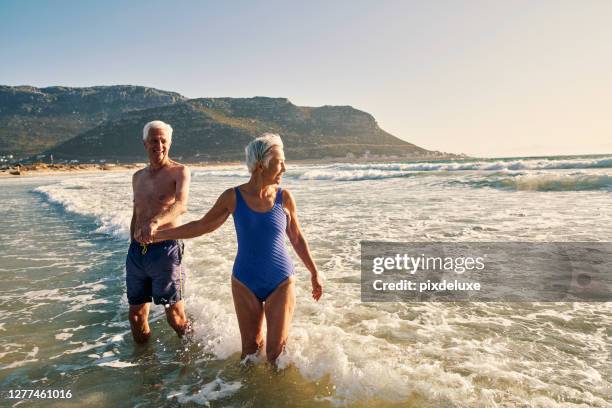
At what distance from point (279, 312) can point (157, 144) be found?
207cm

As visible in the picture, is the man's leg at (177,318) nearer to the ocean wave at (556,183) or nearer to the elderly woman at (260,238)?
the elderly woman at (260,238)

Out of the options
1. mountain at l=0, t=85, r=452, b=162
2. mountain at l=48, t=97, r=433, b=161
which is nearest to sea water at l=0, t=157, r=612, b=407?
mountain at l=0, t=85, r=452, b=162

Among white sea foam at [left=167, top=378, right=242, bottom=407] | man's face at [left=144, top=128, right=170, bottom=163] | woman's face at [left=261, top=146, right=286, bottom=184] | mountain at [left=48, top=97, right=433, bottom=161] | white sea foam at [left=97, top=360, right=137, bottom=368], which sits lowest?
white sea foam at [left=97, top=360, right=137, bottom=368]

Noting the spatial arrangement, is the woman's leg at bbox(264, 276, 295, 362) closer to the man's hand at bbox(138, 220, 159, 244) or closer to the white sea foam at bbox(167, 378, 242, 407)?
the white sea foam at bbox(167, 378, 242, 407)

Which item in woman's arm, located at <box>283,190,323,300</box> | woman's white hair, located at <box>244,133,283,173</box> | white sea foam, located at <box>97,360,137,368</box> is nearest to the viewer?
woman's white hair, located at <box>244,133,283,173</box>

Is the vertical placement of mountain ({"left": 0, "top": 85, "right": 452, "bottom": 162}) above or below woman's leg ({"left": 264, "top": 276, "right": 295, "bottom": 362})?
above

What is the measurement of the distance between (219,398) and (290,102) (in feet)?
602

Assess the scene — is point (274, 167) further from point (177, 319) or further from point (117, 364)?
point (117, 364)

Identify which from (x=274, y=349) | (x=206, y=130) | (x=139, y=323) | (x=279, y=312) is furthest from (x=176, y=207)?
(x=206, y=130)

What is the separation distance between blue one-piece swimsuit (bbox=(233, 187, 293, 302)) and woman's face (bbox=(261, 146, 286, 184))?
20cm

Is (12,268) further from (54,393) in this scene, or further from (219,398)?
(219,398)

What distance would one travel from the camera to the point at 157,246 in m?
3.93

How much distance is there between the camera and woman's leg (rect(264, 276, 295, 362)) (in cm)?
328

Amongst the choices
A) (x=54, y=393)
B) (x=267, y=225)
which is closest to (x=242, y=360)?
(x=267, y=225)
